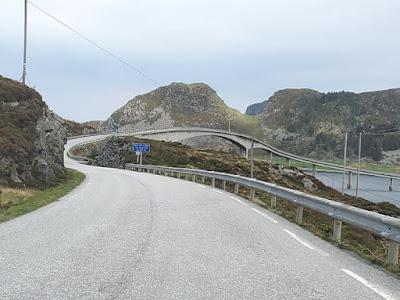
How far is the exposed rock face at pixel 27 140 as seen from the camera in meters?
24.5

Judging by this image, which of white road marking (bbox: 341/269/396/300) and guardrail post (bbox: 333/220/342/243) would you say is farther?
guardrail post (bbox: 333/220/342/243)

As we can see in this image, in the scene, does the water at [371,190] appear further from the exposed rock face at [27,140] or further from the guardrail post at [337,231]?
the guardrail post at [337,231]

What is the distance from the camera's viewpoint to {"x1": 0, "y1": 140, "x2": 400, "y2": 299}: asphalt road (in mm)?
5688

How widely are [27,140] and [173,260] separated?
2286 centimetres

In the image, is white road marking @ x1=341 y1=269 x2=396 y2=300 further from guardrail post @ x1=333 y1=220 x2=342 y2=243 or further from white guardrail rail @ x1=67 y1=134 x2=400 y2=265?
guardrail post @ x1=333 y1=220 x2=342 y2=243

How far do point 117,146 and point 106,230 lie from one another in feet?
204

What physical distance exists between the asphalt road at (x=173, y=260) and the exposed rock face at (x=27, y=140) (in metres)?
12.9

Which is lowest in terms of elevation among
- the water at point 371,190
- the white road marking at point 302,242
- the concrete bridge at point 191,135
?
the water at point 371,190

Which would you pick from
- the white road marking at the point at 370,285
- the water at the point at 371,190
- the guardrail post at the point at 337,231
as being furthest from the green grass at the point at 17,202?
the water at the point at 371,190

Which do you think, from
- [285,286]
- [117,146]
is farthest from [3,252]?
[117,146]

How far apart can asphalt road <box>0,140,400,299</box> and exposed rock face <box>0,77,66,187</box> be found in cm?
1289

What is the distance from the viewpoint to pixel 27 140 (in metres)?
27.9

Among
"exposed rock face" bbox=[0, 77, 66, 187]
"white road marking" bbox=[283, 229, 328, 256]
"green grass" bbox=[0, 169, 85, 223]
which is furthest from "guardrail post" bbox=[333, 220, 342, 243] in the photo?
"exposed rock face" bbox=[0, 77, 66, 187]

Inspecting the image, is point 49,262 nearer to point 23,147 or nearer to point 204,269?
point 204,269
